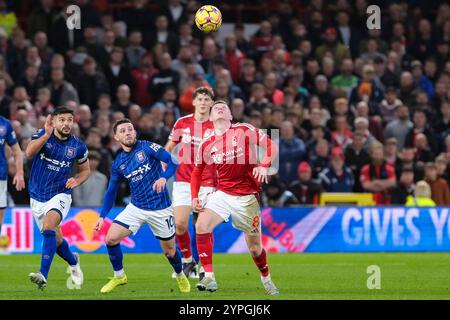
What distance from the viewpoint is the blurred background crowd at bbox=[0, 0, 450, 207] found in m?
20.8

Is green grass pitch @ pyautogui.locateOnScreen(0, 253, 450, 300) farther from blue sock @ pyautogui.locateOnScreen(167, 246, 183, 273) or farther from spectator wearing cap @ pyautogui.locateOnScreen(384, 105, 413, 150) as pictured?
spectator wearing cap @ pyautogui.locateOnScreen(384, 105, 413, 150)

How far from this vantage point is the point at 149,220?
12859 mm

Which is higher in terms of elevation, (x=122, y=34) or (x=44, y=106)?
(x=122, y=34)

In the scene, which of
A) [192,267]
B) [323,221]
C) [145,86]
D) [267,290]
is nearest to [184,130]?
[192,267]

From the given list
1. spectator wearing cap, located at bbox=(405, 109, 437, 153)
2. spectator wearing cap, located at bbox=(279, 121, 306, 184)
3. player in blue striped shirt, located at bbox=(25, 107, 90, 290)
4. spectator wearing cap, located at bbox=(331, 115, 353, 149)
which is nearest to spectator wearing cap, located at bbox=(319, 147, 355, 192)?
spectator wearing cap, located at bbox=(279, 121, 306, 184)

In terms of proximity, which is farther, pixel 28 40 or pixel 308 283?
pixel 28 40

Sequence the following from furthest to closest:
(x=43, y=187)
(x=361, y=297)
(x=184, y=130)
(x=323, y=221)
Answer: (x=323, y=221) < (x=184, y=130) < (x=43, y=187) < (x=361, y=297)

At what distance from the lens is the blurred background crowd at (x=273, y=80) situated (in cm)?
2084

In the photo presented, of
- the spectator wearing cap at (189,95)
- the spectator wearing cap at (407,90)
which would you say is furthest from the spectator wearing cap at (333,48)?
the spectator wearing cap at (189,95)

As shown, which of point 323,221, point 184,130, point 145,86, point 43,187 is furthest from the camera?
point 145,86

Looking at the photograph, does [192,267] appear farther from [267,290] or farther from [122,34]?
[122,34]

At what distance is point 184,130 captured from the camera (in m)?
14.7

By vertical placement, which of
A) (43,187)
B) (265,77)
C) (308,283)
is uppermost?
(265,77)

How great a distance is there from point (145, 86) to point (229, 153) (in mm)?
10298
